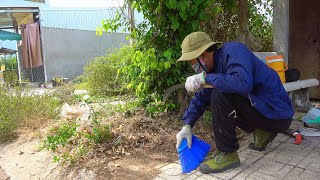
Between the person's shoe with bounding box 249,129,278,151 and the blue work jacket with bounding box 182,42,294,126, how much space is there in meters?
0.32

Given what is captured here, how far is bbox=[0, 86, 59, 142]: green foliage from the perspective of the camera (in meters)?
4.05

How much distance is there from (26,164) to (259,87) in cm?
251

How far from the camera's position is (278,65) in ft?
13.3

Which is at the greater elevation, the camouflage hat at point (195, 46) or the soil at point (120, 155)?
the camouflage hat at point (195, 46)

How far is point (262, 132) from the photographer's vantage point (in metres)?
2.76

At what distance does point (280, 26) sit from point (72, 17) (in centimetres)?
1198

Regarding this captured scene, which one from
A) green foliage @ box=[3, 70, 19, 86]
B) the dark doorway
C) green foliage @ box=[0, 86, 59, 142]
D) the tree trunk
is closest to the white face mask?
the tree trunk

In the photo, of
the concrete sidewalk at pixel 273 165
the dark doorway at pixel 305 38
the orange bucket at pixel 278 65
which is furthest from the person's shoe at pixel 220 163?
the dark doorway at pixel 305 38

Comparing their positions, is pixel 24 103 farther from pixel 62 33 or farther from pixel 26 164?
pixel 62 33

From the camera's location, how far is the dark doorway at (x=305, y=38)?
5.25 m

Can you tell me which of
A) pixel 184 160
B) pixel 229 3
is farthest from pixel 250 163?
pixel 229 3

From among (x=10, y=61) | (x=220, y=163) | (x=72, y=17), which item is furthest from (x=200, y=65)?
(x=10, y=61)

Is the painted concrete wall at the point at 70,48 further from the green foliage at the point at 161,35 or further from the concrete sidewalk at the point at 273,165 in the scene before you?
the concrete sidewalk at the point at 273,165

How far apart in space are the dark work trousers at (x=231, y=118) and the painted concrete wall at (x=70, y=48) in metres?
11.5
